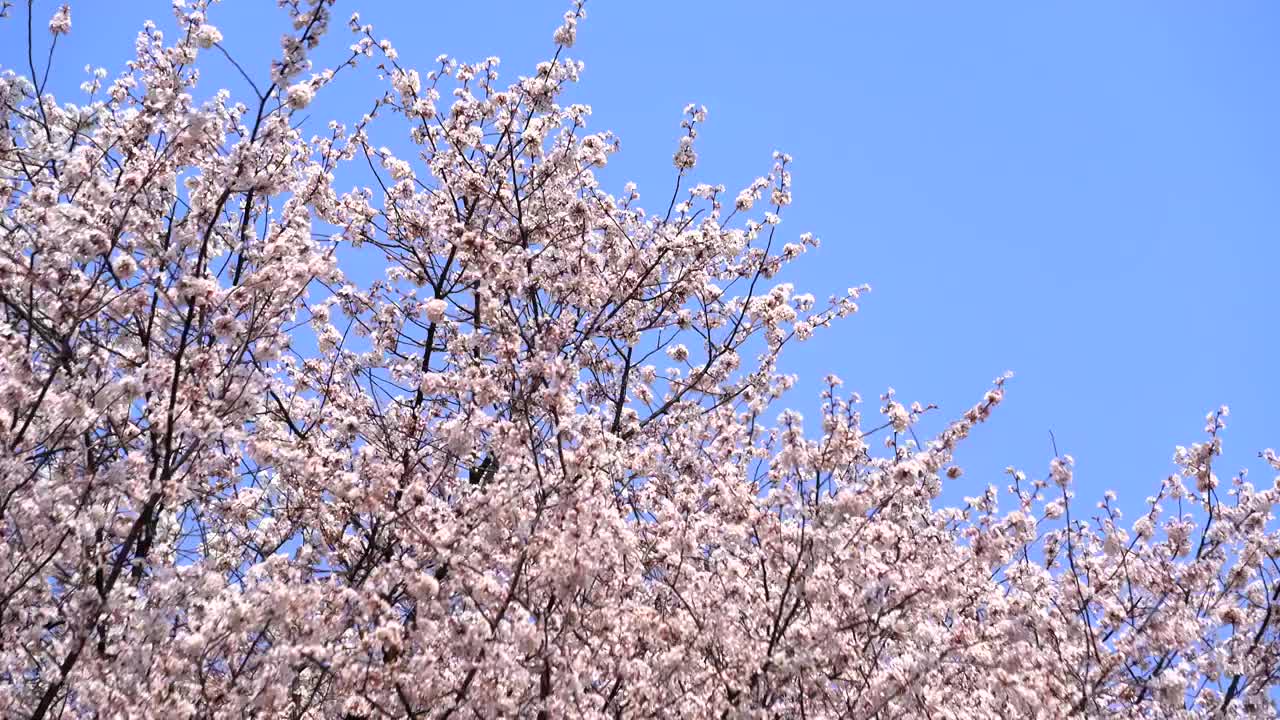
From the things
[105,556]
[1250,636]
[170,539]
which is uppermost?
[1250,636]

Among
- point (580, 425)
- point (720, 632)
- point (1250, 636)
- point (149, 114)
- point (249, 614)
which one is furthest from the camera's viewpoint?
point (1250, 636)

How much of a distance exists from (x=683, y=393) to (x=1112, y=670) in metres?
5.51

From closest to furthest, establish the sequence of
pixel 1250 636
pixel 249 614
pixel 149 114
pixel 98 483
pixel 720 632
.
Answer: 1. pixel 249 614
2. pixel 98 483
3. pixel 720 632
4. pixel 149 114
5. pixel 1250 636

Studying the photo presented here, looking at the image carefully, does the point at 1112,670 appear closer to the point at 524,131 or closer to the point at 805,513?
the point at 805,513

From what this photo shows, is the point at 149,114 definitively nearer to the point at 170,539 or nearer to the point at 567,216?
the point at 170,539

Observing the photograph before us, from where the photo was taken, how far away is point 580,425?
7277 millimetres

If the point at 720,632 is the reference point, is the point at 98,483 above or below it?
below

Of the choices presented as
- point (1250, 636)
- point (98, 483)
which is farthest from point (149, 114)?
point (1250, 636)

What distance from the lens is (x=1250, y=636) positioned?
10.2m

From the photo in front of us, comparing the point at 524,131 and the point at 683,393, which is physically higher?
the point at 524,131

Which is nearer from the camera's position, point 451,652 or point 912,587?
point 451,652

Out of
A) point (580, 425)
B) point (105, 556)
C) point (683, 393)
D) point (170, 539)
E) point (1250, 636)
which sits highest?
point (683, 393)

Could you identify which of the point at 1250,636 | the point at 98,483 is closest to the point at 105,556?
the point at 98,483

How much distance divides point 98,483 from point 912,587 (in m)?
6.02
